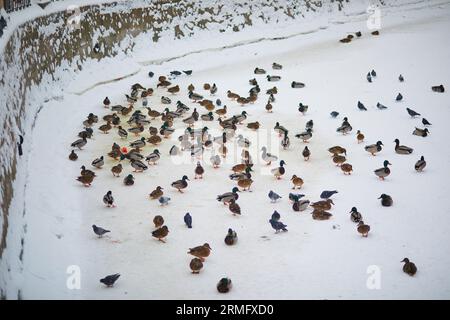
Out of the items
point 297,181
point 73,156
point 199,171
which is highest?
point 73,156

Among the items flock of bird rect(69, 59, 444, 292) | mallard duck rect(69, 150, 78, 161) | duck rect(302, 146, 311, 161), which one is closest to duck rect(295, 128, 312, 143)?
flock of bird rect(69, 59, 444, 292)

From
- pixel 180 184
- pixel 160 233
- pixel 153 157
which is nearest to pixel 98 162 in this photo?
pixel 153 157

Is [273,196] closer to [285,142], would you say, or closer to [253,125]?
[285,142]

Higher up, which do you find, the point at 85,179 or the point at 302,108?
the point at 302,108

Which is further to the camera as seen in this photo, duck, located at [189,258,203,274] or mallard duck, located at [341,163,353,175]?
mallard duck, located at [341,163,353,175]

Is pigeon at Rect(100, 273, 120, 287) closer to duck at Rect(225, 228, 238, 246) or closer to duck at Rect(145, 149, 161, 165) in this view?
duck at Rect(225, 228, 238, 246)

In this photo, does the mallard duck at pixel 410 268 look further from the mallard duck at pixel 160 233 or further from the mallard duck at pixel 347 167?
the mallard duck at pixel 160 233

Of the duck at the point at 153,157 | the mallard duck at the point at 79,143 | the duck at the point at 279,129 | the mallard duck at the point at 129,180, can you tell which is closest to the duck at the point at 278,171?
the duck at the point at 279,129
